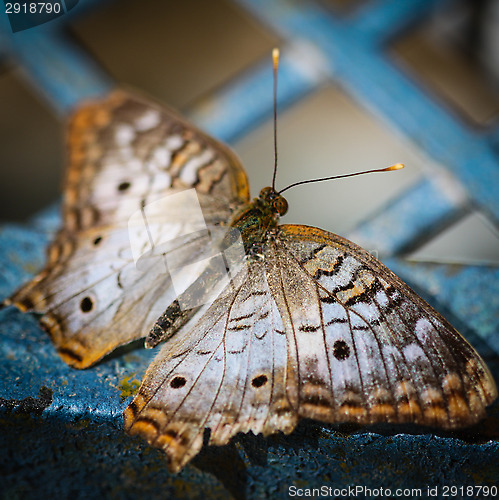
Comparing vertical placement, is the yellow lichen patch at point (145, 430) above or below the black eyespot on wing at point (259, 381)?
below

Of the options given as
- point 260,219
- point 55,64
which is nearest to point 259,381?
point 260,219

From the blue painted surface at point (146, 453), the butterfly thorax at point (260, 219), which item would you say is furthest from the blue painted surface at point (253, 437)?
the butterfly thorax at point (260, 219)

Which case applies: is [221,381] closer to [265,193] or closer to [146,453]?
[146,453]

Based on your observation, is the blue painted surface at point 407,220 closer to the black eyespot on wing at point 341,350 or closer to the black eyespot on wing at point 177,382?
the black eyespot on wing at point 341,350

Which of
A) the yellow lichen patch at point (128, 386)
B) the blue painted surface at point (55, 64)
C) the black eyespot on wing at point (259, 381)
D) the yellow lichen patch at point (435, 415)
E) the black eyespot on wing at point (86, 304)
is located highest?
the blue painted surface at point (55, 64)

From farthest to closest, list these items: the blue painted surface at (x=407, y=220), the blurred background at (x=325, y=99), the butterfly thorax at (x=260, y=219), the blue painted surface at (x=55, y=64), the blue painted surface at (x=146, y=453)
Result: 1. the blue painted surface at (x=55, y=64)
2. the blurred background at (x=325, y=99)
3. the blue painted surface at (x=407, y=220)
4. the butterfly thorax at (x=260, y=219)
5. the blue painted surface at (x=146, y=453)

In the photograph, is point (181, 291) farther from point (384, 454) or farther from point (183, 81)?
point (183, 81)
